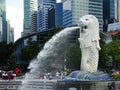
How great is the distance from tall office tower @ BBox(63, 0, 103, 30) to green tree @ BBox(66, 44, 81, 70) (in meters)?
91.0

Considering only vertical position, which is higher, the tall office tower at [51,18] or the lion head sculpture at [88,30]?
the tall office tower at [51,18]

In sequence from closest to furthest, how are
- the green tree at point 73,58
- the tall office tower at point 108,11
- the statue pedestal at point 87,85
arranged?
1. the statue pedestal at point 87,85
2. the green tree at point 73,58
3. the tall office tower at point 108,11

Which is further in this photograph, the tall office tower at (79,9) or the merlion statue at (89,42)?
the tall office tower at (79,9)

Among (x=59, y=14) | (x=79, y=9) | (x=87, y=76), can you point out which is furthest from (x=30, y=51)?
(x=59, y=14)

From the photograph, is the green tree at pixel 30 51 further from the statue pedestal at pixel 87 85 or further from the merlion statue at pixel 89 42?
the statue pedestal at pixel 87 85

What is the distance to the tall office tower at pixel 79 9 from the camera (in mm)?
145000

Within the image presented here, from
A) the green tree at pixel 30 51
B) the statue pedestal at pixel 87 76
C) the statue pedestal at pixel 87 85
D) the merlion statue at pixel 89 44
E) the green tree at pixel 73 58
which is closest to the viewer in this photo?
the statue pedestal at pixel 87 85

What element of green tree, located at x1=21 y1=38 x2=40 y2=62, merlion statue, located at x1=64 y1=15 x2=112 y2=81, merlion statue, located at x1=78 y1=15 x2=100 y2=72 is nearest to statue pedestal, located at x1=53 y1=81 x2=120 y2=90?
merlion statue, located at x1=64 y1=15 x2=112 y2=81

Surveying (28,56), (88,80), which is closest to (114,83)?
(88,80)

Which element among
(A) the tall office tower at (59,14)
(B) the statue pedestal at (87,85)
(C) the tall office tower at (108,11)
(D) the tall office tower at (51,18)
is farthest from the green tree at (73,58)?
(D) the tall office tower at (51,18)

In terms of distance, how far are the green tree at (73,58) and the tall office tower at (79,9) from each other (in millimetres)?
91005

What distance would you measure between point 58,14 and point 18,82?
128744mm

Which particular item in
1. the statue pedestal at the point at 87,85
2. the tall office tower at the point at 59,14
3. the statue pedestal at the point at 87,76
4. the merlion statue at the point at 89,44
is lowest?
the statue pedestal at the point at 87,85

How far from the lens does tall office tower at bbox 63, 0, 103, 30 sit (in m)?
145
